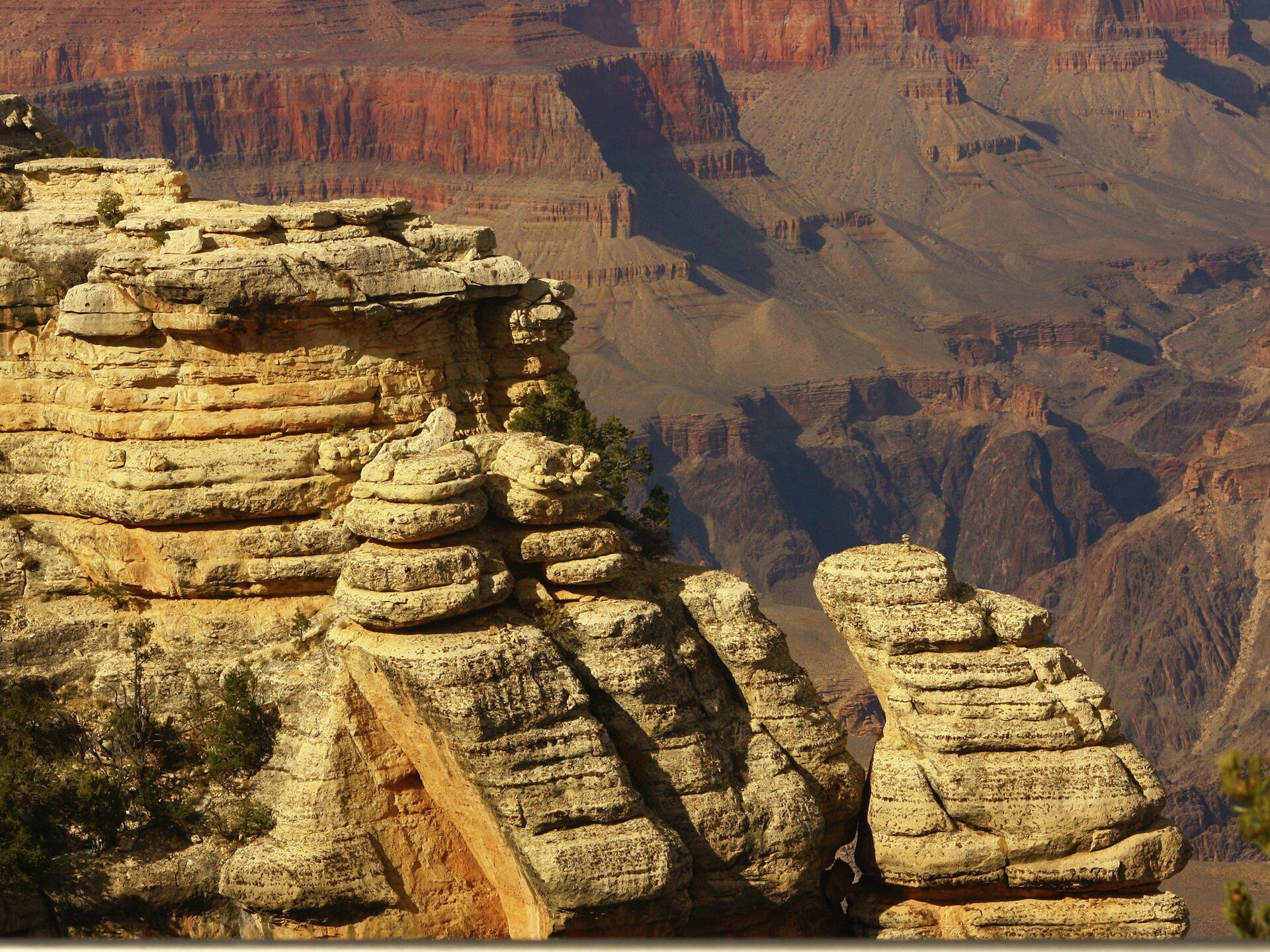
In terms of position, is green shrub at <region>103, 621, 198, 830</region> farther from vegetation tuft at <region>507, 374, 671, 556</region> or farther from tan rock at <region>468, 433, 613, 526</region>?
vegetation tuft at <region>507, 374, 671, 556</region>

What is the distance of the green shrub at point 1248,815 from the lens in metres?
22.0

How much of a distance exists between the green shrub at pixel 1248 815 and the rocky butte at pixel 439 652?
16703 millimetres

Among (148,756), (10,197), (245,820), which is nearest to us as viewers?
(245,820)

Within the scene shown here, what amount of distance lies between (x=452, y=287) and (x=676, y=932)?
45.7ft

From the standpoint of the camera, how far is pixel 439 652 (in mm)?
38000

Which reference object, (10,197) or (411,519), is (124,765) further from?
(10,197)

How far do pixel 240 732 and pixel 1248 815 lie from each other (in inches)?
907

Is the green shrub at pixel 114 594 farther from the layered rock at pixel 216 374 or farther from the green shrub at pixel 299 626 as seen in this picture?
the green shrub at pixel 299 626

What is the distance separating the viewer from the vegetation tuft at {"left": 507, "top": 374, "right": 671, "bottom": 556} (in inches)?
1829

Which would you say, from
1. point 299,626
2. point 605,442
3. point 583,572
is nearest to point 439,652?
point 583,572

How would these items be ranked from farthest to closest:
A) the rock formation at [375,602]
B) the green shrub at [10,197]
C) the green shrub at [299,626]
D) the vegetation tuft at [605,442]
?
the green shrub at [10,197]
the vegetation tuft at [605,442]
the green shrub at [299,626]
the rock formation at [375,602]

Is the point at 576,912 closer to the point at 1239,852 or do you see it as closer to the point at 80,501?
the point at 80,501

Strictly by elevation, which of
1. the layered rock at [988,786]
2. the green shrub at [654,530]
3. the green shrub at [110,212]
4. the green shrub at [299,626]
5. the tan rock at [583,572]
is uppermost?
the green shrub at [110,212]

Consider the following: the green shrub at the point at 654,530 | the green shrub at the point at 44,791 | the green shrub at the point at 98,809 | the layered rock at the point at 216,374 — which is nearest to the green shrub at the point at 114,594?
the layered rock at the point at 216,374
